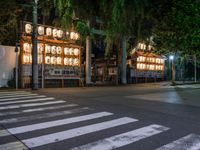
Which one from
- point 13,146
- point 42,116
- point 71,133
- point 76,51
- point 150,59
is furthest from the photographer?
point 150,59

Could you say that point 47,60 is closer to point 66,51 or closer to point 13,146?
point 66,51

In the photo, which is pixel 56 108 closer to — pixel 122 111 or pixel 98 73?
pixel 122 111

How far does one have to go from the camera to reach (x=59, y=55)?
23031 millimetres

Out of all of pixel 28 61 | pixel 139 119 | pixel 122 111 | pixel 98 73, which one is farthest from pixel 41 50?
pixel 139 119

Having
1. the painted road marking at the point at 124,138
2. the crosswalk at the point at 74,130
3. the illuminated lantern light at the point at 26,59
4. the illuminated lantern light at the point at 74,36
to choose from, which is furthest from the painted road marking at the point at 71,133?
the illuminated lantern light at the point at 74,36

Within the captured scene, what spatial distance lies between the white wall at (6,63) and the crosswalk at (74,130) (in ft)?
39.3

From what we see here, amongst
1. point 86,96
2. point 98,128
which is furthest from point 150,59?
point 98,128

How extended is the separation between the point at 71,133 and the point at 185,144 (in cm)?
235

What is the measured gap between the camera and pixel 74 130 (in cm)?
630

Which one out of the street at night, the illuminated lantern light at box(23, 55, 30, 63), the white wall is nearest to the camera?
the street at night

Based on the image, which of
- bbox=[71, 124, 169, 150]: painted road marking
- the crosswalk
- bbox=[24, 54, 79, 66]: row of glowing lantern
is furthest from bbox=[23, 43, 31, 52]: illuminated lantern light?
bbox=[71, 124, 169, 150]: painted road marking

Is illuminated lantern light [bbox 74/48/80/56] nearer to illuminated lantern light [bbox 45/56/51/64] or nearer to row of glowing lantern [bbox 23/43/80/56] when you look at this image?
row of glowing lantern [bbox 23/43/80/56]

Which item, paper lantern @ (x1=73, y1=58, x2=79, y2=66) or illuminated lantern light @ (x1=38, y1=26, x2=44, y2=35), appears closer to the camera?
illuminated lantern light @ (x1=38, y1=26, x2=44, y2=35)

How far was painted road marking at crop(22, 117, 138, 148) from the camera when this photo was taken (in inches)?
209
